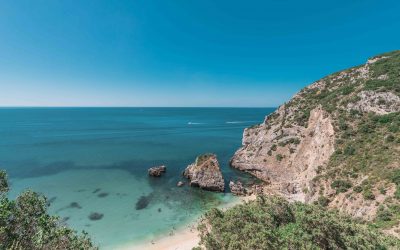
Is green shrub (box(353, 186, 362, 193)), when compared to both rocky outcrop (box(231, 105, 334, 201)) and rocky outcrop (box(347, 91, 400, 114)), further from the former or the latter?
rocky outcrop (box(347, 91, 400, 114))

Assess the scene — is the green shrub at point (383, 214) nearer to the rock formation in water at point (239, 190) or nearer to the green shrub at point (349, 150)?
the green shrub at point (349, 150)

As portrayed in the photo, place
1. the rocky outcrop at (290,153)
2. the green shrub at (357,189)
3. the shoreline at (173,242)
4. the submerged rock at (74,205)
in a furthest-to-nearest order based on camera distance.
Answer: the rocky outcrop at (290,153)
the submerged rock at (74,205)
the shoreline at (173,242)
the green shrub at (357,189)

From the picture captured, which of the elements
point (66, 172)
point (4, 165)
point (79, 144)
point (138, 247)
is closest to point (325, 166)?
point (138, 247)

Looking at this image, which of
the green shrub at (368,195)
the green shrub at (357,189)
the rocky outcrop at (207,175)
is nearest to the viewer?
the green shrub at (368,195)

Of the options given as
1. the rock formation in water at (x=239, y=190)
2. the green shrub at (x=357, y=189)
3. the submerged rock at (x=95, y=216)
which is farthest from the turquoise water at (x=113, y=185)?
the green shrub at (x=357, y=189)

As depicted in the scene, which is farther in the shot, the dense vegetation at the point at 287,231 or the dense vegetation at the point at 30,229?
the dense vegetation at the point at 30,229

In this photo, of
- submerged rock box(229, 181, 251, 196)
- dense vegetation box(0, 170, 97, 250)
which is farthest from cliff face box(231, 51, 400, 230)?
dense vegetation box(0, 170, 97, 250)

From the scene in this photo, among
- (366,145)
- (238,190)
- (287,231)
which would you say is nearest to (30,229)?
(287,231)
